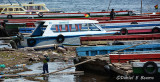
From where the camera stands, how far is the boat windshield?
24.7 meters

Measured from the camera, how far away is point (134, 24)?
29594 mm

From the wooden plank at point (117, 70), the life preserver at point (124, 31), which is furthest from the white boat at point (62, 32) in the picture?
the wooden plank at point (117, 70)

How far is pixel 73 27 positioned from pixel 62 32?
91cm

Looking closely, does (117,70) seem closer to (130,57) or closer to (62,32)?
(130,57)

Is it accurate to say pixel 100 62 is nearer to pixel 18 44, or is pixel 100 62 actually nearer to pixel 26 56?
pixel 26 56

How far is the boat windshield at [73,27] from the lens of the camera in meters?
24.7

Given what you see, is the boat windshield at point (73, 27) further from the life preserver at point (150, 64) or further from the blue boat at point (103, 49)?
the life preserver at point (150, 64)

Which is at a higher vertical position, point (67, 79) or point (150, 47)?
point (150, 47)

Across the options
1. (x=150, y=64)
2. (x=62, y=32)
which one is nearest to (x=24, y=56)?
(x=62, y=32)

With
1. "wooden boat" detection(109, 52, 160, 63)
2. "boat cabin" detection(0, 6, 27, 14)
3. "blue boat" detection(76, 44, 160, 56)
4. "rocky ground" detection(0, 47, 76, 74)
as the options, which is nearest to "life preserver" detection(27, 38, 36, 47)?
"rocky ground" detection(0, 47, 76, 74)

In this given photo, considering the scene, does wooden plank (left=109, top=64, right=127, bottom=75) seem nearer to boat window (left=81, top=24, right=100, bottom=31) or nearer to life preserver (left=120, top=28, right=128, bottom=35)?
boat window (left=81, top=24, right=100, bottom=31)

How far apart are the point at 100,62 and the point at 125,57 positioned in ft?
5.05

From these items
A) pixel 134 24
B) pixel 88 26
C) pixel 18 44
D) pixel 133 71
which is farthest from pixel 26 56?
pixel 134 24

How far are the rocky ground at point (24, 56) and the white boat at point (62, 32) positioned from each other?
869 mm
